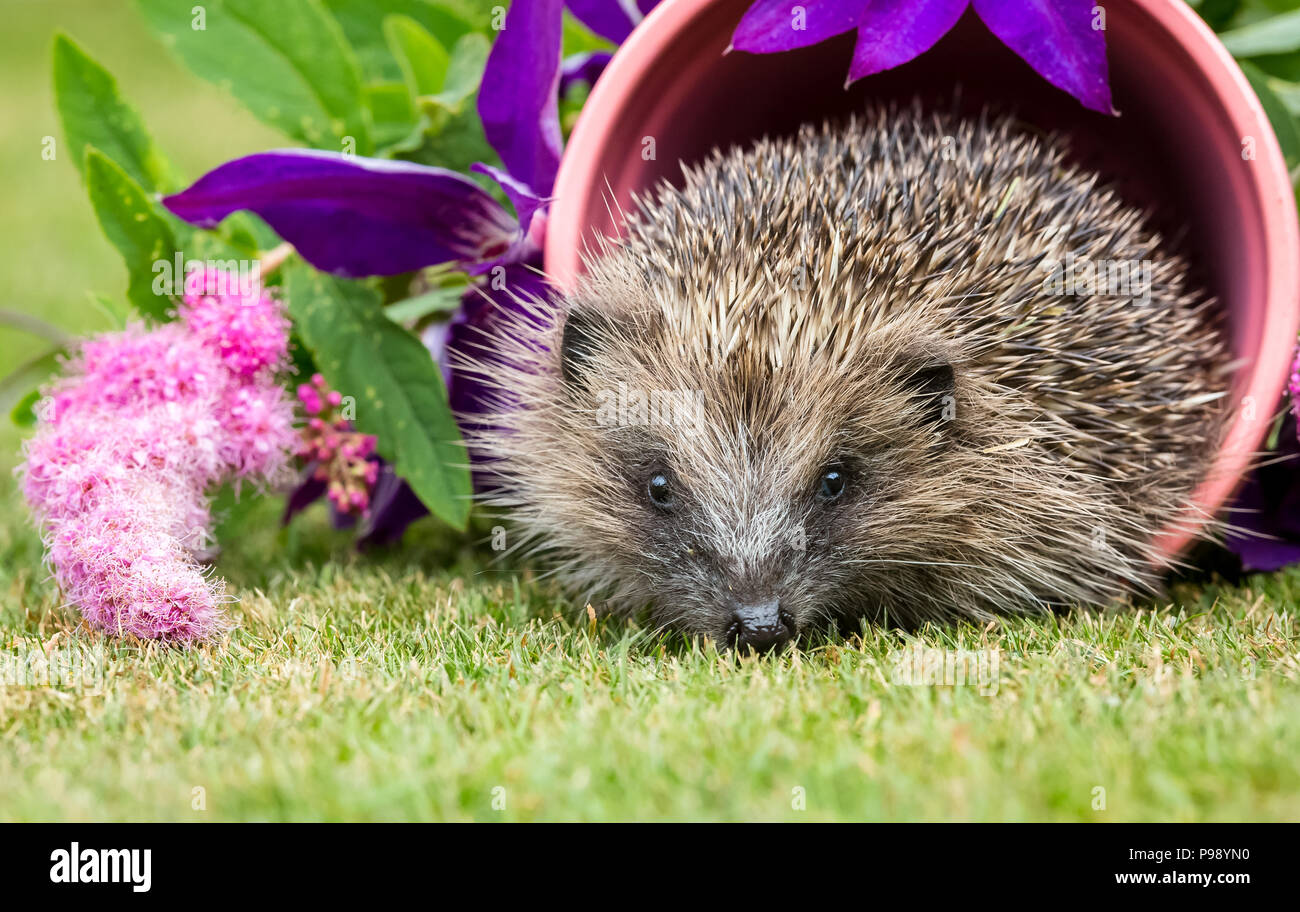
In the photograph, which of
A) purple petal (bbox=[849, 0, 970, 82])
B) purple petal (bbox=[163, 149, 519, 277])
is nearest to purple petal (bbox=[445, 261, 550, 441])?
purple petal (bbox=[163, 149, 519, 277])

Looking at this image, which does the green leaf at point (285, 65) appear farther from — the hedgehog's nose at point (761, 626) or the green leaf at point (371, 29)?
the hedgehog's nose at point (761, 626)

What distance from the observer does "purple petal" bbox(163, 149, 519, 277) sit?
8.41 ft

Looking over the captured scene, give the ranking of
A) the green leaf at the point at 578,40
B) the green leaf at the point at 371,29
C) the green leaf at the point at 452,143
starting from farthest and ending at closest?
the green leaf at the point at 578,40 → the green leaf at the point at 371,29 → the green leaf at the point at 452,143

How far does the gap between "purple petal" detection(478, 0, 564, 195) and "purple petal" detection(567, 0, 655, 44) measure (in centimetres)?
51

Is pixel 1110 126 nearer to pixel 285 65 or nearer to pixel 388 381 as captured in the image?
pixel 388 381

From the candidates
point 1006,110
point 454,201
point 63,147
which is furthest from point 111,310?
point 63,147

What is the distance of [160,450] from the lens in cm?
240

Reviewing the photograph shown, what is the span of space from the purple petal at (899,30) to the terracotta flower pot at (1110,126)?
15.9 inches

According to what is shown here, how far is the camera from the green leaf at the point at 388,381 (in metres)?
2.72

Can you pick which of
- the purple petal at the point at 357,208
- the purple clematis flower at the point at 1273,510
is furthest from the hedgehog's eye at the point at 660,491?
the purple clematis flower at the point at 1273,510

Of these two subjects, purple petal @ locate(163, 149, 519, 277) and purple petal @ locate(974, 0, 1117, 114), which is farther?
purple petal @ locate(163, 149, 519, 277)

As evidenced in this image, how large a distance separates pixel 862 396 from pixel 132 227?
168cm

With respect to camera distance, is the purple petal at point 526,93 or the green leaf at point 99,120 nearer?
the purple petal at point 526,93

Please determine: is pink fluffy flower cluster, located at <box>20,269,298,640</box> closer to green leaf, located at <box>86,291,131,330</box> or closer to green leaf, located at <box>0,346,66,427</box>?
green leaf, located at <box>86,291,131,330</box>
